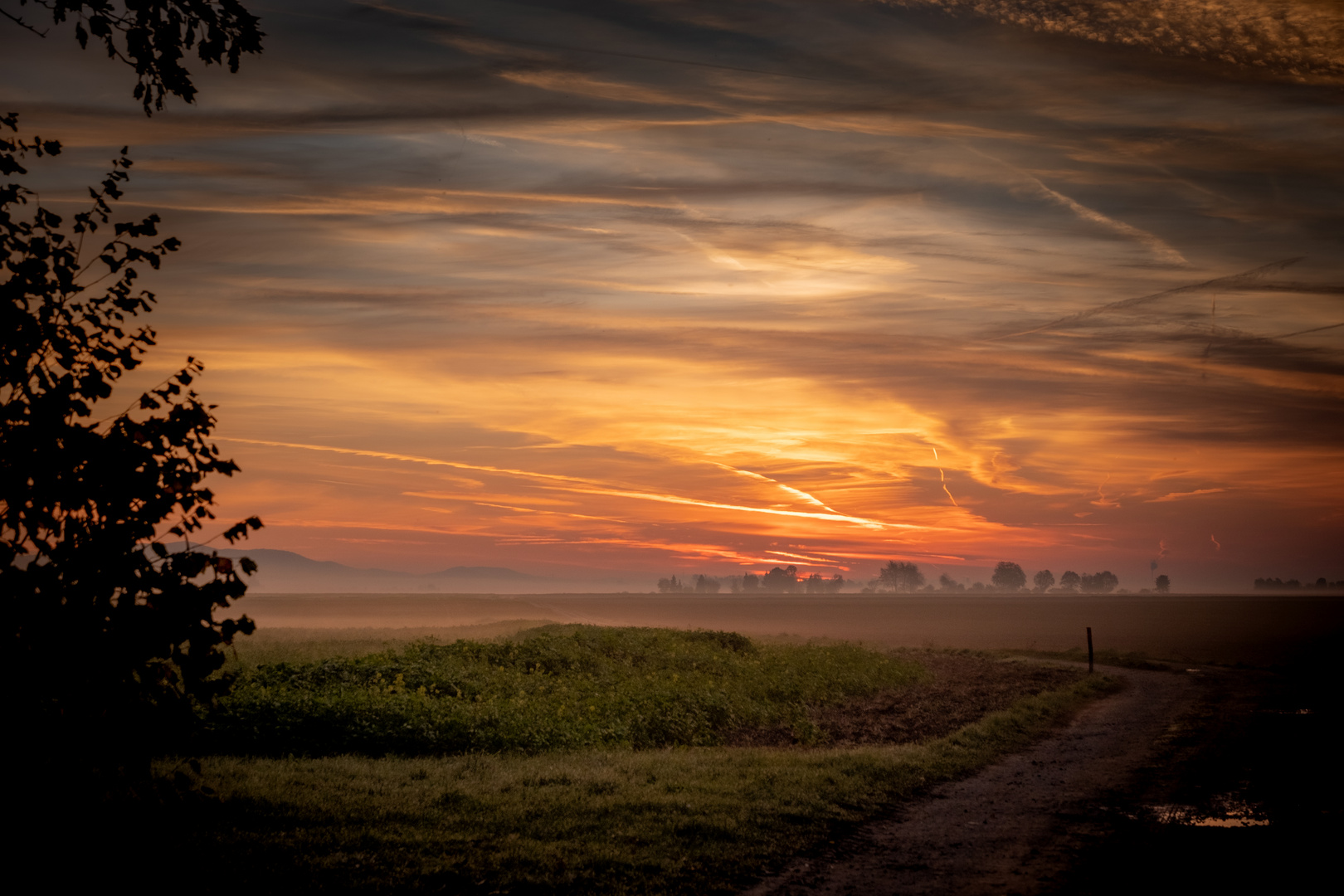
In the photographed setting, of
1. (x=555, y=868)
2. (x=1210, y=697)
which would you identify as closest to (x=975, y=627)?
(x=1210, y=697)

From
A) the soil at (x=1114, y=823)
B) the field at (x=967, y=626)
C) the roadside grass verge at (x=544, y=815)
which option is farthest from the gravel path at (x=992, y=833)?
the field at (x=967, y=626)

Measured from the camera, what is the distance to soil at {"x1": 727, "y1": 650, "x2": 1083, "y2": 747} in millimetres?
23047

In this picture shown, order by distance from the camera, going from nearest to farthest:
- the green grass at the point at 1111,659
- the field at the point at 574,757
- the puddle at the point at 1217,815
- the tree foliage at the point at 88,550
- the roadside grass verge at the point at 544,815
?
the tree foliage at the point at 88,550 → the roadside grass verge at the point at 544,815 → the field at the point at 574,757 → the puddle at the point at 1217,815 → the green grass at the point at 1111,659

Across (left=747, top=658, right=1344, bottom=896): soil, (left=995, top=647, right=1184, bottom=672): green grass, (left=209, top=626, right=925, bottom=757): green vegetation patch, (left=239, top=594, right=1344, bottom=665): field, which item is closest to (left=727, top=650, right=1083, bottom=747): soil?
(left=209, top=626, right=925, bottom=757): green vegetation patch

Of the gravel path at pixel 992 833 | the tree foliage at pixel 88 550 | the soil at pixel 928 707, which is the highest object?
the tree foliage at pixel 88 550

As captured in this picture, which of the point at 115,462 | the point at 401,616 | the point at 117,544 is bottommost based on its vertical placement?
the point at 401,616

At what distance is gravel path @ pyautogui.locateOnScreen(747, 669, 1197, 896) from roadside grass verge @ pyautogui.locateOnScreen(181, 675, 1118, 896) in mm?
575

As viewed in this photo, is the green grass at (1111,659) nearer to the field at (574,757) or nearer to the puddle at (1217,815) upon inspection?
the field at (574,757)

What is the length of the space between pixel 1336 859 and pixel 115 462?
48.4 ft

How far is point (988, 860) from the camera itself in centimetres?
1204

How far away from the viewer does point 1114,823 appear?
1402cm

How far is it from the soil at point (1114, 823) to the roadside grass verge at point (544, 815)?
0.89 metres

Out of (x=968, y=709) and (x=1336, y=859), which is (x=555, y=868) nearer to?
(x=1336, y=859)

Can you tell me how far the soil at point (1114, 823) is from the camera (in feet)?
36.7
